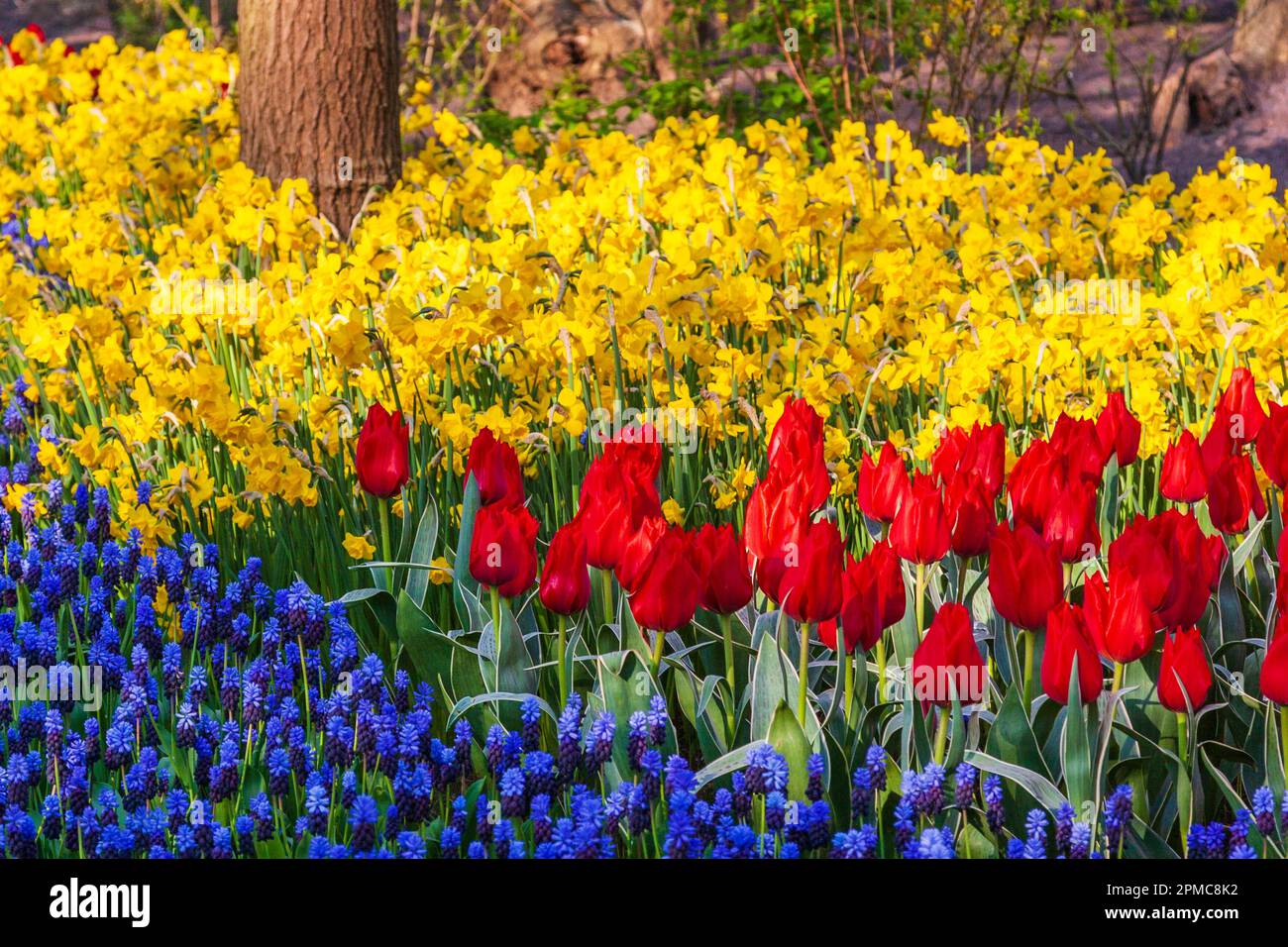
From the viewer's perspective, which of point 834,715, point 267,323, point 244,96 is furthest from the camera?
point 244,96

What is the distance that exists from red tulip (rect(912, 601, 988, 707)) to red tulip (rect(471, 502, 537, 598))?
0.61 metres

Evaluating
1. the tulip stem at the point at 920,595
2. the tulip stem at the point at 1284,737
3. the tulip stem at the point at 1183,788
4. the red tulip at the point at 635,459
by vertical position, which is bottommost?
the tulip stem at the point at 1183,788

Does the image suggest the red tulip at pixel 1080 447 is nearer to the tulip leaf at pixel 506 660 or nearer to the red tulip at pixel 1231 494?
the red tulip at pixel 1231 494

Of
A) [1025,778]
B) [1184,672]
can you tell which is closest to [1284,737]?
[1184,672]

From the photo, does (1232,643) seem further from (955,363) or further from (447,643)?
(447,643)

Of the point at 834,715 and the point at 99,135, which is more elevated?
the point at 99,135

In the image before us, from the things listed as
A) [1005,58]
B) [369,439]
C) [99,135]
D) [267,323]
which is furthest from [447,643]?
[1005,58]

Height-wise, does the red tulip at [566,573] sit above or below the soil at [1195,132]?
below

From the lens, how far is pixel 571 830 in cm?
203

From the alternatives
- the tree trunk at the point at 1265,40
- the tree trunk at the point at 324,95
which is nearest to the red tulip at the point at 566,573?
the tree trunk at the point at 324,95

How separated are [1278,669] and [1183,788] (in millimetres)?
338

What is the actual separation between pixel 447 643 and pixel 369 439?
0.38 m

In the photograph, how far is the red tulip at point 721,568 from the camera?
2182 mm

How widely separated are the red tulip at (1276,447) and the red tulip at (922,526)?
678 mm
